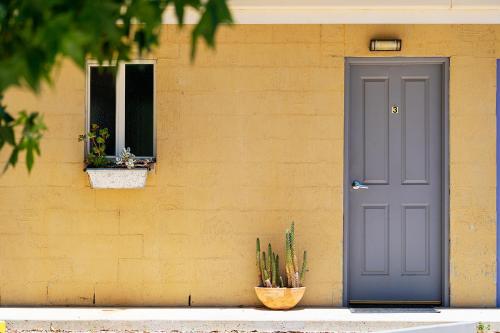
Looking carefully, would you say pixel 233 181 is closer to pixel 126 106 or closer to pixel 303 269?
pixel 303 269

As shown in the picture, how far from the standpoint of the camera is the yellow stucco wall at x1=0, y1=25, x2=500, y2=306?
9016 mm

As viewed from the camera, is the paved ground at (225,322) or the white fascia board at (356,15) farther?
the white fascia board at (356,15)

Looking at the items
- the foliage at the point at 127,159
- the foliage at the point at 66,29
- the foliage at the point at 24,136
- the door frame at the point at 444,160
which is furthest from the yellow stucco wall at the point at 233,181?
A: the foliage at the point at 66,29

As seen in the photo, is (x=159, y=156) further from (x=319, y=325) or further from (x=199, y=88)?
(x=319, y=325)

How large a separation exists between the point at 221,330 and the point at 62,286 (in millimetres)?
1666

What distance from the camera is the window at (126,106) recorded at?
356 inches

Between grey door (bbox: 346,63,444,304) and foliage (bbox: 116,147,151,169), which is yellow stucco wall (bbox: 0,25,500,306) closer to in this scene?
grey door (bbox: 346,63,444,304)

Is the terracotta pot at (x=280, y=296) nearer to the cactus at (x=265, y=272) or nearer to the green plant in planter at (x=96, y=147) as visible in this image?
the cactus at (x=265, y=272)

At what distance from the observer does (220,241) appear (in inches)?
356

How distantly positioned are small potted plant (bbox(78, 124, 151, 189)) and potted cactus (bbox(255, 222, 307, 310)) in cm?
122

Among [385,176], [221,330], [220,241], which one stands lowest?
[221,330]

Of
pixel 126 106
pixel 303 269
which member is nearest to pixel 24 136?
pixel 303 269

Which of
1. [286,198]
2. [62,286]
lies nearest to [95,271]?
[62,286]

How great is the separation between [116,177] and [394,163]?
8.27ft
